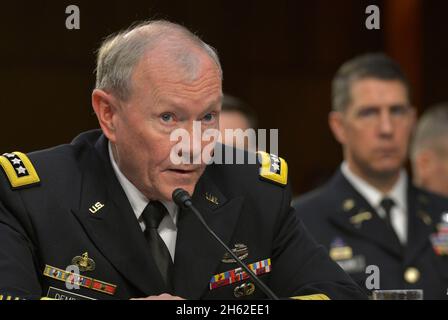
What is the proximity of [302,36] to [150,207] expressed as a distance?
3.53 meters

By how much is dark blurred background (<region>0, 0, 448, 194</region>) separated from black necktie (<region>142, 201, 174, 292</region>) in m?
2.52

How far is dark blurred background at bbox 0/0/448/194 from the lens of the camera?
14.9ft

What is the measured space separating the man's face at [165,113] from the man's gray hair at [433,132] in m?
3.02

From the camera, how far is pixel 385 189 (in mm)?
3564

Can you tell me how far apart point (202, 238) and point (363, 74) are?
72.0 inches

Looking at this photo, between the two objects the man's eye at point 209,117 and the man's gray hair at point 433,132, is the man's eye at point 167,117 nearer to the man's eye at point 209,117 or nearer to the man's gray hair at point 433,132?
the man's eye at point 209,117

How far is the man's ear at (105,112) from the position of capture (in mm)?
2029

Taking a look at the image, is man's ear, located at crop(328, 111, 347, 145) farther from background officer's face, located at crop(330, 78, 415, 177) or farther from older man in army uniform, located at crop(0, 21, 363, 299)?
older man in army uniform, located at crop(0, 21, 363, 299)

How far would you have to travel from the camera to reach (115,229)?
2.01 meters

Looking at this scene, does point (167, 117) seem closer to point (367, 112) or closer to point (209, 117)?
point (209, 117)

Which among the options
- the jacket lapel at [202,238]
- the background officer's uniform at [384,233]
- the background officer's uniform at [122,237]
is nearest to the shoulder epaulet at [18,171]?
the background officer's uniform at [122,237]

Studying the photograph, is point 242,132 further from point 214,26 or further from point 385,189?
point 214,26

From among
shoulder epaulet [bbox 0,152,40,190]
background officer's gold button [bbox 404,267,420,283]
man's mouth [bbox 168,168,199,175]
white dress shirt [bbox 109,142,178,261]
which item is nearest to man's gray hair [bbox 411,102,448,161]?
background officer's gold button [bbox 404,267,420,283]
